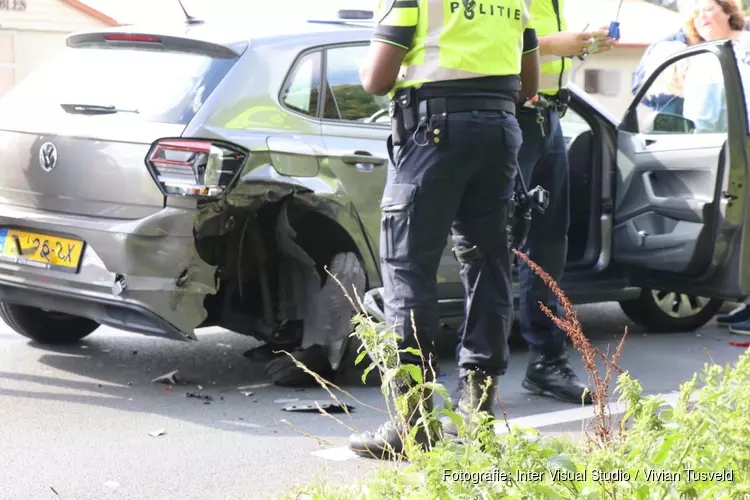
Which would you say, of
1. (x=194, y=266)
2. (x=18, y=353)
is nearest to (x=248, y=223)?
(x=194, y=266)

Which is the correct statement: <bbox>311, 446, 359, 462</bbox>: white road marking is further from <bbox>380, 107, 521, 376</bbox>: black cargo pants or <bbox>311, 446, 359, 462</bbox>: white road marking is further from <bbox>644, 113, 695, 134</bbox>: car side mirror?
<bbox>644, 113, 695, 134</bbox>: car side mirror

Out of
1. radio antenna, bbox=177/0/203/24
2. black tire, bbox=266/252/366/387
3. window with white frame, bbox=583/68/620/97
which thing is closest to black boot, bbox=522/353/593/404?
black tire, bbox=266/252/366/387

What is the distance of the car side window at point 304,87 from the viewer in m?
5.19

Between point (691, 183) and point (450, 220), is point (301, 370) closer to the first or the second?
point (450, 220)

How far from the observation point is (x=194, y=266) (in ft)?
16.0

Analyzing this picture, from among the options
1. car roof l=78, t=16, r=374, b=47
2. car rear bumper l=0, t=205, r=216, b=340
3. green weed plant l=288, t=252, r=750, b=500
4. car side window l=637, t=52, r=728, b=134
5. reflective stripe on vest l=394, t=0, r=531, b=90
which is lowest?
car rear bumper l=0, t=205, r=216, b=340

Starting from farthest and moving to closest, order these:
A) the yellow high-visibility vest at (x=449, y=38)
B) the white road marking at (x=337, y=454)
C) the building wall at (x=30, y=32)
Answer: the building wall at (x=30, y=32)
the white road marking at (x=337, y=454)
the yellow high-visibility vest at (x=449, y=38)

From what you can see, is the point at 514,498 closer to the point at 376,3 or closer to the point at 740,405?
the point at 740,405

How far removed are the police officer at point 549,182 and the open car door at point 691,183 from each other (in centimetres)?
100

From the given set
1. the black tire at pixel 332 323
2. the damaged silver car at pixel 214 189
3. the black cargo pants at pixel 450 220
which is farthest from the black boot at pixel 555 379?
the black cargo pants at pixel 450 220

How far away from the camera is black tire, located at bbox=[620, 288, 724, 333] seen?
6.88 m

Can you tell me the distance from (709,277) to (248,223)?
237cm

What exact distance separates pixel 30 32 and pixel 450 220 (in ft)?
82.5

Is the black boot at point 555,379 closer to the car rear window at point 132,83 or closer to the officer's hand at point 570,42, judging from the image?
the officer's hand at point 570,42
